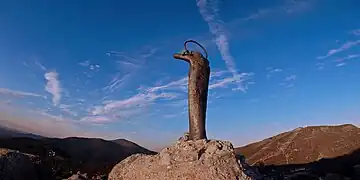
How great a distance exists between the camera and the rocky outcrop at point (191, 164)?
22.3 feet

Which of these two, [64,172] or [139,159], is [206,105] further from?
[64,172]

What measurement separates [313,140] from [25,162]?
2216 inches

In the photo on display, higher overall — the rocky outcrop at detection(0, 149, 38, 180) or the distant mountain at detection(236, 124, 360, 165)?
Answer: the distant mountain at detection(236, 124, 360, 165)

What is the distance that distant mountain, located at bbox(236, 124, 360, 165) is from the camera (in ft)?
173

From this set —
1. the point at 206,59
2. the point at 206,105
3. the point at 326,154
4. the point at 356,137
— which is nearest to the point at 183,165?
the point at 206,105

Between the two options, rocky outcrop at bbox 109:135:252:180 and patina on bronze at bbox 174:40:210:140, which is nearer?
rocky outcrop at bbox 109:135:252:180

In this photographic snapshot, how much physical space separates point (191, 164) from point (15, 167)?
5.37 m

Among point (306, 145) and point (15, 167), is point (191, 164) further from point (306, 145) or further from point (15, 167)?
point (306, 145)

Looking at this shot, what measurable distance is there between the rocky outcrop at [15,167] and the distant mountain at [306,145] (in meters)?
38.4

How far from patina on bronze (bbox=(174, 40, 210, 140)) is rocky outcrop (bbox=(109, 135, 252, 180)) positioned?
1.42 metres

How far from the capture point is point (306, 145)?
59531 mm

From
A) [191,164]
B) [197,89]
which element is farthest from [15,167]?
[191,164]

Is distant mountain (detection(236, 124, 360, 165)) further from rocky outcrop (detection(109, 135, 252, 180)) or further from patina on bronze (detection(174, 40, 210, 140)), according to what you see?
rocky outcrop (detection(109, 135, 252, 180))

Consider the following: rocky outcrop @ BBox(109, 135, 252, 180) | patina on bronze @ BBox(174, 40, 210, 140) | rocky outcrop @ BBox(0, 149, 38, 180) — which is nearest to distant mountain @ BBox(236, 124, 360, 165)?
rocky outcrop @ BBox(0, 149, 38, 180)
